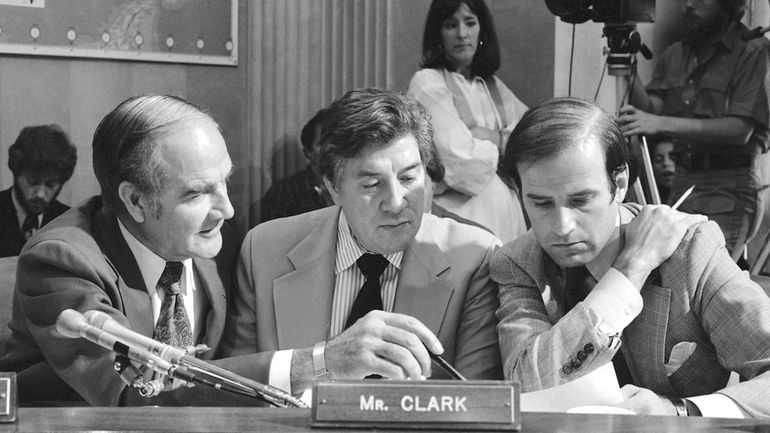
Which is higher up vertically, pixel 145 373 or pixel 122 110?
pixel 122 110

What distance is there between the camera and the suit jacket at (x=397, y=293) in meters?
2.20

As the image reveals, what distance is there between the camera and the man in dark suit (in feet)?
6.60

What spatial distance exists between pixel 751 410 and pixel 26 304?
127cm

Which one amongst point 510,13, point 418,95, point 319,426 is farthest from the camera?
point 510,13

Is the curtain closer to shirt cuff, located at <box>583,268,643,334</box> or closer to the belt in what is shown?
the belt

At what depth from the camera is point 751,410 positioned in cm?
193

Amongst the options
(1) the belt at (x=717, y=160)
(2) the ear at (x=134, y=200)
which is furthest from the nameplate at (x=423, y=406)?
(1) the belt at (x=717, y=160)

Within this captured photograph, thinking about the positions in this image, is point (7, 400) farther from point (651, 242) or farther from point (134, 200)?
point (651, 242)

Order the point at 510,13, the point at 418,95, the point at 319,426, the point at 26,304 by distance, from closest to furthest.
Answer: the point at 319,426 < the point at 26,304 < the point at 418,95 < the point at 510,13

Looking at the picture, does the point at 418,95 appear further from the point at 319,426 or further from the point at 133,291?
the point at 319,426

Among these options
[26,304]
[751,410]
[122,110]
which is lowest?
[751,410]

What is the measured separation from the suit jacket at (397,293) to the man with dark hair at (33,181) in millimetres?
1937

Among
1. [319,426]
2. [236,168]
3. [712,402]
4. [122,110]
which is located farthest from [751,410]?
[236,168]

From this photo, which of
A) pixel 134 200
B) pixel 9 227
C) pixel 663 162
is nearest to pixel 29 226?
pixel 9 227
